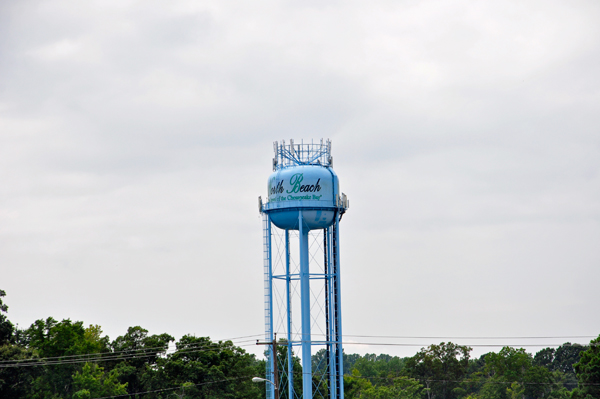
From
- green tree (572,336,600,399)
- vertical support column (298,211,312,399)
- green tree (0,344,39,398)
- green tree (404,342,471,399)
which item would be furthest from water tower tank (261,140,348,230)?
green tree (404,342,471,399)

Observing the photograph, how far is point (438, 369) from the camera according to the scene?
106438mm

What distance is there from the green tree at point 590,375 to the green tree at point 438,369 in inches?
1229

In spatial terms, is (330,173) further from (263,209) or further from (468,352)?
(468,352)

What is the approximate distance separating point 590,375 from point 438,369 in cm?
3487

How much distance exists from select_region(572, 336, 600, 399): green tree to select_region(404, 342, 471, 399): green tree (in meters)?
31.2

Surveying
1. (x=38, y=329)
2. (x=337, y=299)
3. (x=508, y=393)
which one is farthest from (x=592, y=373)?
(x=38, y=329)

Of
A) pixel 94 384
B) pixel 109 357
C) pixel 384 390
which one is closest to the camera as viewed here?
pixel 94 384

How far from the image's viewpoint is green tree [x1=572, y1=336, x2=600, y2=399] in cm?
7275

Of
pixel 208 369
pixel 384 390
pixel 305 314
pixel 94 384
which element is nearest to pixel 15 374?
pixel 94 384

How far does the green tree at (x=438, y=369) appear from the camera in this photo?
10621cm

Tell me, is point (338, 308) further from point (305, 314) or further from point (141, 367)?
point (141, 367)

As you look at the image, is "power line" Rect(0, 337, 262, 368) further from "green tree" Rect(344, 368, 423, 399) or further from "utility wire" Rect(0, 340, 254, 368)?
"green tree" Rect(344, 368, 423, 399)

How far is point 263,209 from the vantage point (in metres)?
49.4

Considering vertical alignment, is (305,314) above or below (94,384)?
above
